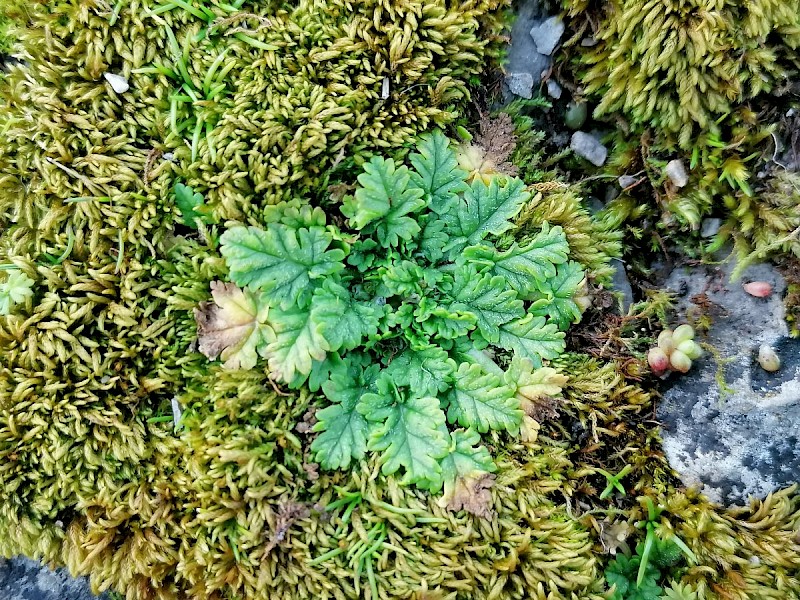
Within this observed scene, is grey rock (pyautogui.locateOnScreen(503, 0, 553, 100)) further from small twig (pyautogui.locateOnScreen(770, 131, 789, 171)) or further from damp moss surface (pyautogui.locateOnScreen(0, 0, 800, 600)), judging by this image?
small twig (pyautogui.locateOnScreen(770, 131, 789, 171))

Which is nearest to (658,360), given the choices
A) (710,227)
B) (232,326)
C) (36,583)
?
(710,227)

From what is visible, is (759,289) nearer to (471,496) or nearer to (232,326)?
(471,496)

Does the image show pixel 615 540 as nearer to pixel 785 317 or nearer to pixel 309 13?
pixel 785 317

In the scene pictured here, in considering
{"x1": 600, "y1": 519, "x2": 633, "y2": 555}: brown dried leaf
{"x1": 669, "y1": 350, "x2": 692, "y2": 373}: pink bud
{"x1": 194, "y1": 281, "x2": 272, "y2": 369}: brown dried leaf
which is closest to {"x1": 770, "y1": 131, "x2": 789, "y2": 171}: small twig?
{"x1": 669, "y1": 350, "x2": 692, "y2": 373}: pink bud

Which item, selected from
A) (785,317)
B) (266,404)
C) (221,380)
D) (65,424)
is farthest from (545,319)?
(65,424)

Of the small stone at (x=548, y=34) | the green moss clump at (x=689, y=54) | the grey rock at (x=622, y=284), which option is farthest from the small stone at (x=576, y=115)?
the grey rock at (x=622, y=284)
